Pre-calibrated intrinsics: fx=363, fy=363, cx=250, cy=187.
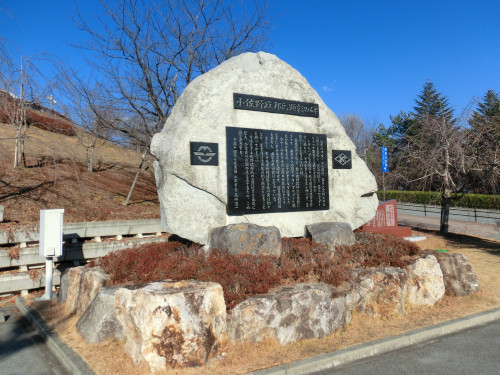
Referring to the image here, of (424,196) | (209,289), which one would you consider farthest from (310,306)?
(424,196)

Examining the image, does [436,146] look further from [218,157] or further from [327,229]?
[218,157]

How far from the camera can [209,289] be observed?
13.8ft

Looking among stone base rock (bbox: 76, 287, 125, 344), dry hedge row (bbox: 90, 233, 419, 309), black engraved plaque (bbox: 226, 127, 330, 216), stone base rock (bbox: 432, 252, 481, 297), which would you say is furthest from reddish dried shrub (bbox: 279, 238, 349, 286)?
stone base rock (bbox: 76, 287, 125, 344)

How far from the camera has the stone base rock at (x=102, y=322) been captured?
472cm

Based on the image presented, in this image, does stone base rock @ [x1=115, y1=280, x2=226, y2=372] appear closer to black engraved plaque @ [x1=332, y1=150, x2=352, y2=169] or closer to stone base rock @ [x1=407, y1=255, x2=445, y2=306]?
stone base rock @ [x1=407, y1=255, x2=445, y2=306]

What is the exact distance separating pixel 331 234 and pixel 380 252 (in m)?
1.01

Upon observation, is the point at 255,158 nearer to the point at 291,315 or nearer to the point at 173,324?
the point at 291,315

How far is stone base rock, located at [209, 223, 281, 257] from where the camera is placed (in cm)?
635

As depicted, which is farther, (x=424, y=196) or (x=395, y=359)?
(x=424, y=196)

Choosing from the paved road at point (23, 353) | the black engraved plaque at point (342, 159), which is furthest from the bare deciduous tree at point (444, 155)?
the paved road at point (23, 353)

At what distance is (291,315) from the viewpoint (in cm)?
470

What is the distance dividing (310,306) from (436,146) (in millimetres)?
10510

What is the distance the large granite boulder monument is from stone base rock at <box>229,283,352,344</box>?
7.97 feet

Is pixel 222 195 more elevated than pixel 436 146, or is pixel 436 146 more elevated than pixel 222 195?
pixel 436 146
